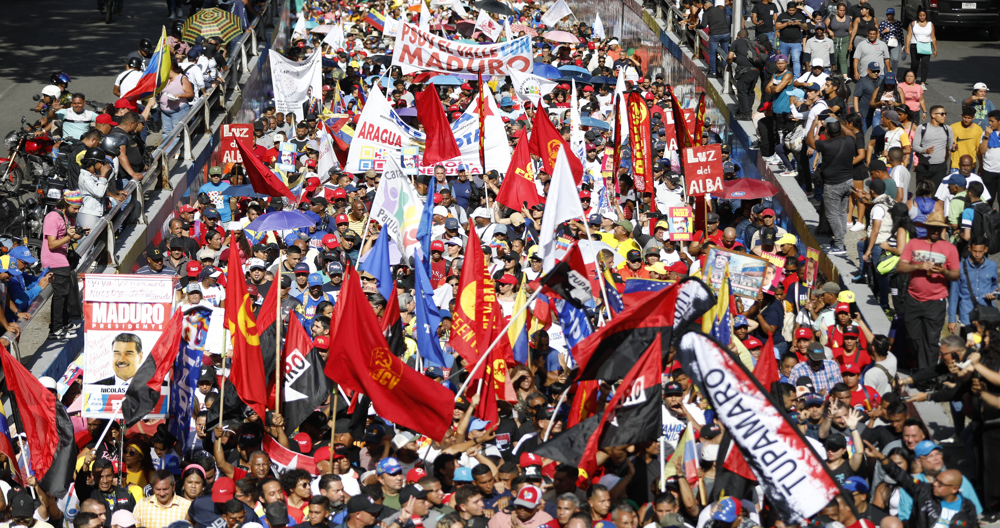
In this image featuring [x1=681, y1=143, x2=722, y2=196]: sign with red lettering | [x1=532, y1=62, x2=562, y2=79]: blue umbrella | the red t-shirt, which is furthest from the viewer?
[x1=532, y1=62, x2=562, y2=79]: blue umbrella

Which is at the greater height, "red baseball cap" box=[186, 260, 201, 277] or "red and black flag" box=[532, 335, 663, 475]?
"red and black flag" box=[532, 335, 663, 475]

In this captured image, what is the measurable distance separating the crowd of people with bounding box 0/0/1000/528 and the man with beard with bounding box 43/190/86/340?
33 millimetres

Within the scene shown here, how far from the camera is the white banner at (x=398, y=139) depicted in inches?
725

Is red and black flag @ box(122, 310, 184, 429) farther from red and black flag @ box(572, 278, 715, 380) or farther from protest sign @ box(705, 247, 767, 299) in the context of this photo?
protest sign @ box(705, 247, 767, 299)

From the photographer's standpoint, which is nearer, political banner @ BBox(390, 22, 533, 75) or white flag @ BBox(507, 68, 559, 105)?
political banner @ BBox(390, 22, 533, 75)

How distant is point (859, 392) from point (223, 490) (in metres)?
5.33

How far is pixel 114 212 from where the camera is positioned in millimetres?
16234

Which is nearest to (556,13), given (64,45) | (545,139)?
(64,45)

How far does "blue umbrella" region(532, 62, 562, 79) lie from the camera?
27.2 metres

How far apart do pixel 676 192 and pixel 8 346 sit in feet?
29.4

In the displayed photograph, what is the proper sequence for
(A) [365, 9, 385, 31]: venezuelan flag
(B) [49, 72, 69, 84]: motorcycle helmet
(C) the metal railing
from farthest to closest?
(A) [365, 9, 385, 31]: venezuelan flag → (B) [49, 72, 69, 84]: motorcycle helmet → (C) the metal railing

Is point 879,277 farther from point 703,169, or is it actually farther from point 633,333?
point 633,333

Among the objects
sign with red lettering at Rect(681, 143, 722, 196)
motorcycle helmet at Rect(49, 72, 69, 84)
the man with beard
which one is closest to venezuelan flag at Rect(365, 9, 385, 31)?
motorcycle helmet at Rect(49, 72, 69, 84)

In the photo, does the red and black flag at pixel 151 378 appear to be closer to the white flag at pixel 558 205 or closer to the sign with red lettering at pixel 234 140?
the white flag at pixel 558 205
